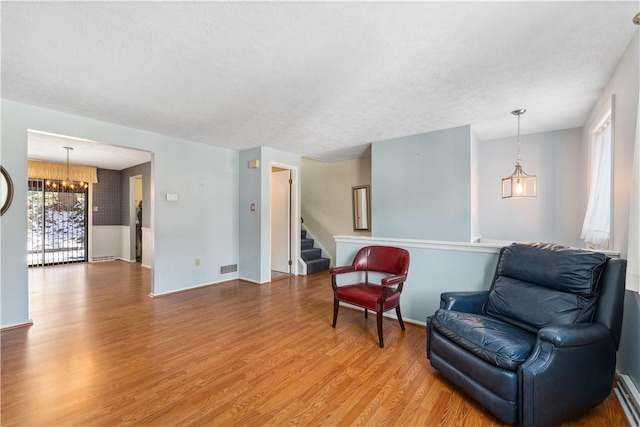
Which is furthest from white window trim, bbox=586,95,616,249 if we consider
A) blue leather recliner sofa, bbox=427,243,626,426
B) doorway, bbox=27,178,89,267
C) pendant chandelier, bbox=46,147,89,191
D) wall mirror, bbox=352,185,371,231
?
doorway, bbox=27,178,89,267

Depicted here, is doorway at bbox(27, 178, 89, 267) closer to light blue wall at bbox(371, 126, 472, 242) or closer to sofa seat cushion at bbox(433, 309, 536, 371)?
light blue wall at bbox(371, 126, 472, 242)

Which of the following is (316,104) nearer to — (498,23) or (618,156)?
(498,23)

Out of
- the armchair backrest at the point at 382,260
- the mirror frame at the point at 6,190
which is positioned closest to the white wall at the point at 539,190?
the armchair backrest at the point at 382,260

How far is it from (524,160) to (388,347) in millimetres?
3746

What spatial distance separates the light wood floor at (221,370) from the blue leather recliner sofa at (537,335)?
217mm

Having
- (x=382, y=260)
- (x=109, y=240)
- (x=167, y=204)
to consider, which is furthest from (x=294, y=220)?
(x=109, y=240)

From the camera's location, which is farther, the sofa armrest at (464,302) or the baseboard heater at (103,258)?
the baseboard heater at (103,258)

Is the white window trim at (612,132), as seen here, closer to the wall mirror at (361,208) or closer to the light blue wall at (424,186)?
the light blue wall at (424,186)

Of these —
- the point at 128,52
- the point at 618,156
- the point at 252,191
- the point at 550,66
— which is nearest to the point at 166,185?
the point at 252,191

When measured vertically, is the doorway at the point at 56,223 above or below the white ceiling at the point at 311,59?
below

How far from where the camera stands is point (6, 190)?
2.89 m

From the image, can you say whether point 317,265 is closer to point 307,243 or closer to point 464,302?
point 307,243

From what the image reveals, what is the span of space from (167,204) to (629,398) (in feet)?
16.6

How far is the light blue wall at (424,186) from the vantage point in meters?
3.77
